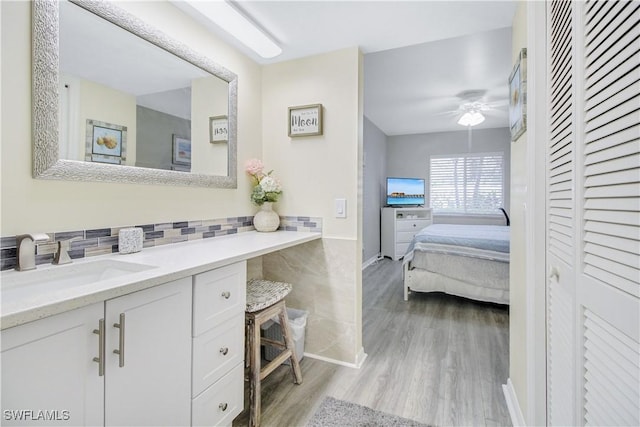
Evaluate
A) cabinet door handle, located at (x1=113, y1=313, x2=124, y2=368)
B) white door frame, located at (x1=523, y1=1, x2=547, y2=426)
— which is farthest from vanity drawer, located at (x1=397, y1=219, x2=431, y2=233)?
cabinet door handle, located at (x1=113, y1=313, x2=124, y2=368)

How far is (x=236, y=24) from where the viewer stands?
1.66 m

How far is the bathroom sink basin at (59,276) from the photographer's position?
97 cm

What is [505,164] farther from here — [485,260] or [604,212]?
[604,212]

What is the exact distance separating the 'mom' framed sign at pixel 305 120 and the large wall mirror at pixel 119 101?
1.66 feet

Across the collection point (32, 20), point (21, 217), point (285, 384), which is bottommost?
point (285, 384)

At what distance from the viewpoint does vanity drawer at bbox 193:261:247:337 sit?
116 centimetres

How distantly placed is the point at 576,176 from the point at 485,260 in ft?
8.48

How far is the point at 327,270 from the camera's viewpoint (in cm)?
215

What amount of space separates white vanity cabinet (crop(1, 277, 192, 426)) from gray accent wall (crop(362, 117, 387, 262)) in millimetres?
4017

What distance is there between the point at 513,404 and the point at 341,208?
1.48 meters

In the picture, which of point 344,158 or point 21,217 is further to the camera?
point 344,158

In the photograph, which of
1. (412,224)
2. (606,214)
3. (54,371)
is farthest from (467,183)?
(54,371)

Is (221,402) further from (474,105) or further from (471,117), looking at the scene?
(474,105)

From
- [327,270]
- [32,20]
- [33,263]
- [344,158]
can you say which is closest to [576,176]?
[344,158]
